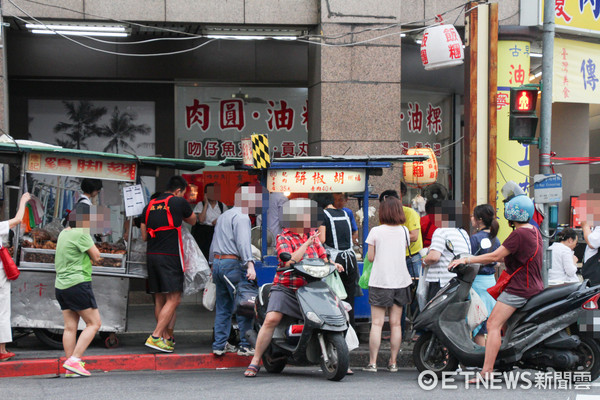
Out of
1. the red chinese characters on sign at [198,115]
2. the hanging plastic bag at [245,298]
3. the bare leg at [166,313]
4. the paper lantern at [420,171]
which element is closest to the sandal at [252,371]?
the hanging plastic bag at [245,298]

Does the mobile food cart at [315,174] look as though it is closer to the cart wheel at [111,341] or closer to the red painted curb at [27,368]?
the cart wheel at [111,341]

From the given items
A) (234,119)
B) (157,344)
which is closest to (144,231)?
(157,344)

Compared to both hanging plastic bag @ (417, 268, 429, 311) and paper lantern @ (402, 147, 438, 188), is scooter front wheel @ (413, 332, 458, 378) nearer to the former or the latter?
hanging plastic bag @ (417, 268, 429, 311)

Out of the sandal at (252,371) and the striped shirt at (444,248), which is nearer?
the sandal at (252,371)

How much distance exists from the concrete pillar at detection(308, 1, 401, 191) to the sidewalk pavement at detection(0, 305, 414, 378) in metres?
3.67

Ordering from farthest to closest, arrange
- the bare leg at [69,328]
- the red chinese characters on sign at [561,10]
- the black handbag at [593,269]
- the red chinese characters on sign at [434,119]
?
1. the red chinese characters on sign at [434,119]
2. the red chinese characters on sign at [561,10]
3. the black handbag at [593,269]
4. the bare leg at [69,328]

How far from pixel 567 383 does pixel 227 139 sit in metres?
8.61

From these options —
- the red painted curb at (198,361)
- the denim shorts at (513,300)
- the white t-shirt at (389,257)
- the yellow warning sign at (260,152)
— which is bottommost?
the red painted curb at (198,361)

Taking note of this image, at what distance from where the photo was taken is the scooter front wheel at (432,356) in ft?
25.2

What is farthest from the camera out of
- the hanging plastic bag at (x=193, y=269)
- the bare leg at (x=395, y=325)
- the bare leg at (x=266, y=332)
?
the hanging plastic bag at (x=193, y=269)

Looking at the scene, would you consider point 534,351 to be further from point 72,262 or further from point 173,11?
point 173,11

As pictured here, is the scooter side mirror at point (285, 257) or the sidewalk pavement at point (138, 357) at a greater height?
the scooter side mirror at point (285, 257)

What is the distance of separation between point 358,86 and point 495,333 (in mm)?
5916

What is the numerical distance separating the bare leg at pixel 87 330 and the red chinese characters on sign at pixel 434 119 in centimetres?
932
